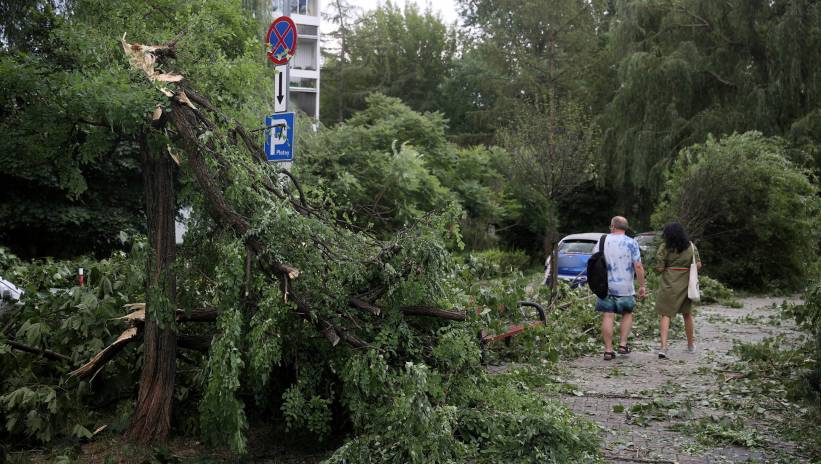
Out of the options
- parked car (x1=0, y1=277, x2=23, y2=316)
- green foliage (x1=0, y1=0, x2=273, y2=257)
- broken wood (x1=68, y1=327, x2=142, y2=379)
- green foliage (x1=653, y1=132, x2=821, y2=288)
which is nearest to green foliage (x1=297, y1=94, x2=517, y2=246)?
green foliage (x1=653, y1=132, x2=821, y2=288)

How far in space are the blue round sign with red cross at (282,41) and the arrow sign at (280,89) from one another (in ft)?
0.38

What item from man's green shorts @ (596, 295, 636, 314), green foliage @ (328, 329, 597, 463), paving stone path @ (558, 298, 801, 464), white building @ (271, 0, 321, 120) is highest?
white building @ (271, 0, 321, 120)

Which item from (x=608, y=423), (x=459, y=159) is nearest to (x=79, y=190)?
(x=608, y=423)

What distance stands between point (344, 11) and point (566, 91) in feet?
45.9

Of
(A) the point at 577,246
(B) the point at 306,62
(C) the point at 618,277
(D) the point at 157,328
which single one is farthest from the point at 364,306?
(B) the point at 306,62

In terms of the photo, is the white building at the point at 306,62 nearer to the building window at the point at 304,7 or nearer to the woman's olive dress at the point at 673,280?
the building window at the point at 304,7

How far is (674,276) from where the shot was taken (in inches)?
384

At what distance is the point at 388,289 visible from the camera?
528 centimetres

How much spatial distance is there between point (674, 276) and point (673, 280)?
51 millimetres

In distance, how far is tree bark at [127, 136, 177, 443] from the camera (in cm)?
547

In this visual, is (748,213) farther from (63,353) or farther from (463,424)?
(63,353)

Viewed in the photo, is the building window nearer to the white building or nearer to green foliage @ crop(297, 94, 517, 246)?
the white building

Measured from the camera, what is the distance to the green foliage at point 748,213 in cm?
1789

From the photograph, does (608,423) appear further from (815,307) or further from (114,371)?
(114,371)
